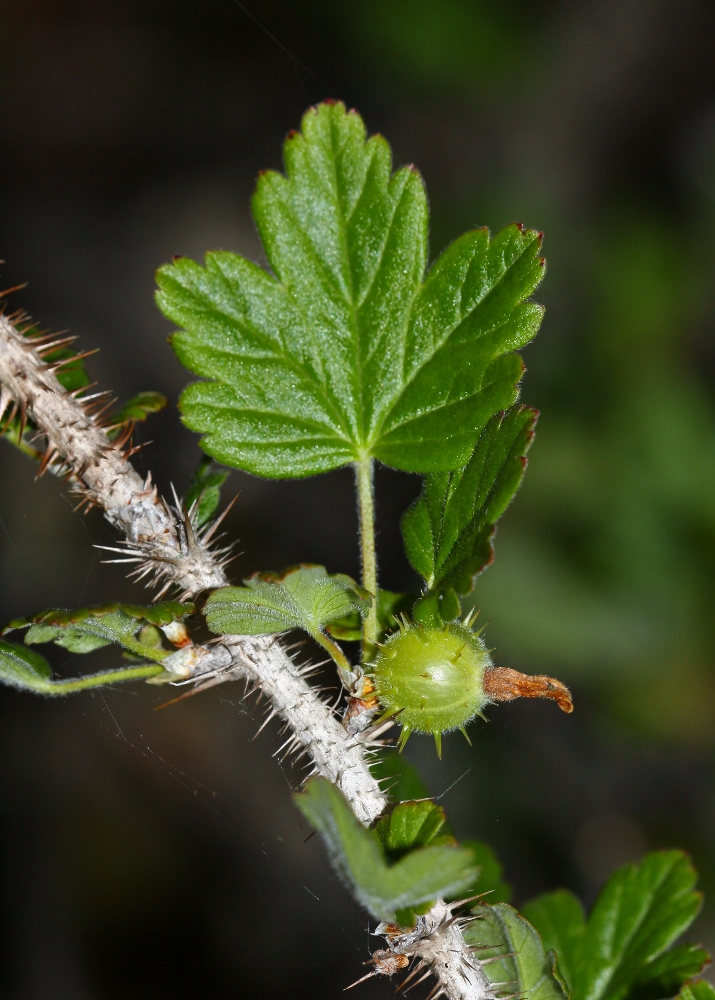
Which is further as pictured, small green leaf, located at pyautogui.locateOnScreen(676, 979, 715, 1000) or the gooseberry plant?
small green leaf, located at pyautogui.locateOnScreen(676, 979, 715, 1000)

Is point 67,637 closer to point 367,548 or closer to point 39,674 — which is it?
point 39,674


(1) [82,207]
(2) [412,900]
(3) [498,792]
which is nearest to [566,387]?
(3) [498,792]

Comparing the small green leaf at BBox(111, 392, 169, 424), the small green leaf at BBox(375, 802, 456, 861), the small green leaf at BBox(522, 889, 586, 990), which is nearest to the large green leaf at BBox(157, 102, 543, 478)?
the small green leaf at BBox(111, 392, 169, 424)

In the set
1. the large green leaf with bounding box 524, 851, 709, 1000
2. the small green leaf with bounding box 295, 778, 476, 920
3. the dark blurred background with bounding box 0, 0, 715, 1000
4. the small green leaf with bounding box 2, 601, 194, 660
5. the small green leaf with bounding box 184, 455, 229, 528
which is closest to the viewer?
the small green leaf with bounding box 295, 778, 476, 920

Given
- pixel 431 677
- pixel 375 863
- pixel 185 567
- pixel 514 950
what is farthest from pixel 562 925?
pixel 185 567

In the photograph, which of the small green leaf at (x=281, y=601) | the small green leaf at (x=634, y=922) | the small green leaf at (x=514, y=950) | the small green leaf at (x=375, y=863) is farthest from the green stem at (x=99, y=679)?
the small green leaf at (x=634, y=922)

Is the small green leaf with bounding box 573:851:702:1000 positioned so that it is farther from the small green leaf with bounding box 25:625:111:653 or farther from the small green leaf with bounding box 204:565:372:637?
the small green leaf with bounding box 25:625:111:653
